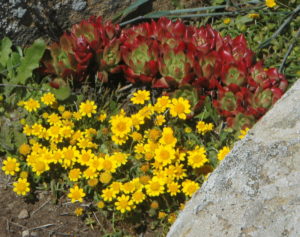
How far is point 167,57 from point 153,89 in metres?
0.32

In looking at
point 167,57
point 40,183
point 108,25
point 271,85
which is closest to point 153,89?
point 167,57

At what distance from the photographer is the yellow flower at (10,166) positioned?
3418mm

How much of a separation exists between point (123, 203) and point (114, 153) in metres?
0.40

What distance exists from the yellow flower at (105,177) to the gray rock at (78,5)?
1.53 metres

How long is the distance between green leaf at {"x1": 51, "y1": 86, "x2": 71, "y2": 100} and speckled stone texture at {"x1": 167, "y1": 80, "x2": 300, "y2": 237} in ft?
5.01

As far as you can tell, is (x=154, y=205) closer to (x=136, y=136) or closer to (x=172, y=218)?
(x=172, y=218)

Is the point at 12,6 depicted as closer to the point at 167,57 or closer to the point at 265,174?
the point at 167,57

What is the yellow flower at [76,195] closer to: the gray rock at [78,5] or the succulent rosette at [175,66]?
the succulent rosette at [175,66]

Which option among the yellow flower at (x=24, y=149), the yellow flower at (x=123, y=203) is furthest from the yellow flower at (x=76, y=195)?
the yellow flower at (x=24, y=149)

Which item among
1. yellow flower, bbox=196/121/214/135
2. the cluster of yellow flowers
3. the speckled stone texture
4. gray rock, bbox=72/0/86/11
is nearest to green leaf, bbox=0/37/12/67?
the cluster of yellow flowers

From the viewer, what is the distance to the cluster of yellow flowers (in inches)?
130

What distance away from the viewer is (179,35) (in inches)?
163

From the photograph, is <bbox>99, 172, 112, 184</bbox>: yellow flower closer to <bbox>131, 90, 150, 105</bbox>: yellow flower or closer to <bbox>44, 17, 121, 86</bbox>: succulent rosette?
<bbox>131, 90, 150, 105</bbox>: yellow flower

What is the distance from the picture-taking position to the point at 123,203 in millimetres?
3191
